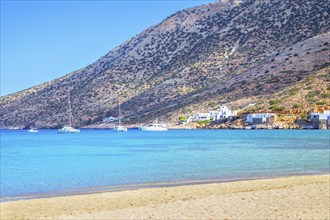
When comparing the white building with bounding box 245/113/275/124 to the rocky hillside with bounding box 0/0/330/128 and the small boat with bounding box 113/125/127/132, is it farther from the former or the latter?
the small boat with bounding box 113/125/127/132

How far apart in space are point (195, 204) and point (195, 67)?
98043 mm

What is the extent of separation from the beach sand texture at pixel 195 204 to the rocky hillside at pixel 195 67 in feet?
225

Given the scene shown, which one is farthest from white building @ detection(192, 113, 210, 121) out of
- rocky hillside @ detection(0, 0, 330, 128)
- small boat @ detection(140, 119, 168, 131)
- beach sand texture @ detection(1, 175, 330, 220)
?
beach sand texture @ detection(1, 175, 330, 220)

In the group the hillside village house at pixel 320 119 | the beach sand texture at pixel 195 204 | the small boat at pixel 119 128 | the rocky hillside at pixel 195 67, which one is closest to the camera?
the beach sand texture at pixel 195 204

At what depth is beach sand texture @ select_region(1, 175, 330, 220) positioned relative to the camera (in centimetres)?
1338

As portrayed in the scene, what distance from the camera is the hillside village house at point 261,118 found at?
258 ft

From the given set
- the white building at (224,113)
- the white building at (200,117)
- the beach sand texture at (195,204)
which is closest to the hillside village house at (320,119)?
the white building at (224,113)

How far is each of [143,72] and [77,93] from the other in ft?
60.0

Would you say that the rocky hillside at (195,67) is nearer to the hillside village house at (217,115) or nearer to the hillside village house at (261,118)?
the hillside village house at (217,115)

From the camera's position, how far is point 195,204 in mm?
15109

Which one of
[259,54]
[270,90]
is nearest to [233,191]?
[270,90]

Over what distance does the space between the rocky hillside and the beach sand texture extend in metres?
68.6

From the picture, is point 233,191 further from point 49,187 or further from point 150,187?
point 49,187

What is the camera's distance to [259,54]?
10638 cm
